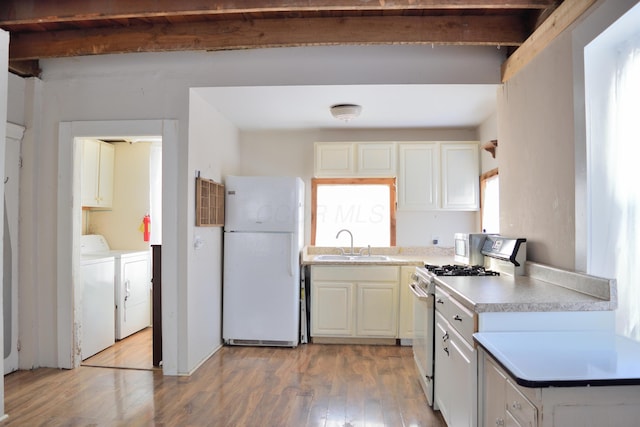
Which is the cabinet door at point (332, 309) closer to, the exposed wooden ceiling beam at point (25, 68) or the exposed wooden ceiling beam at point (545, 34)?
the exposed wooden ceiling beam at point (545, 34)

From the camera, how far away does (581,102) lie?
6.32 ft

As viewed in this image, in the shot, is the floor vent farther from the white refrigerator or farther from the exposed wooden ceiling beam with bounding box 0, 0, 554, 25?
the exposed wooden ceiling beam with bounding box 0, 0, 554, 25

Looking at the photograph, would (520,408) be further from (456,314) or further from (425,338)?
(425,338)

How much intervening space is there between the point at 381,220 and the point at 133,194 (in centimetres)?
280

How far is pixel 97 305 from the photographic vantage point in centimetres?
358

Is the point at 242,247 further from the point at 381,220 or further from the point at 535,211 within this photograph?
the point at 535,211

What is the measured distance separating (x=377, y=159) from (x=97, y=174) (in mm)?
2961

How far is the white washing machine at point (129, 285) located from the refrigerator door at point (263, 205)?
1.15 metres

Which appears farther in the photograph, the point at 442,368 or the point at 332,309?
the point at 332,309

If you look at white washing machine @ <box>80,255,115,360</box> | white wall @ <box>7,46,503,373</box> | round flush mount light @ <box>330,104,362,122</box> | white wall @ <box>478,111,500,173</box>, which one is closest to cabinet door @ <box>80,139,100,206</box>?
white washing machine @ <box>80,255,115,360</box>

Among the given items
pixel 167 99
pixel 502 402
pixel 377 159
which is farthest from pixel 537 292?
pixel 167 99

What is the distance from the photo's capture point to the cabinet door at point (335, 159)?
417 centimetres

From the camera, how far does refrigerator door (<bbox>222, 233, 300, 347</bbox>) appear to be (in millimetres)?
3725

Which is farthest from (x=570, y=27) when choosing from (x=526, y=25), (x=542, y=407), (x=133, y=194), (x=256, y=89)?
(x=133, y=194)
